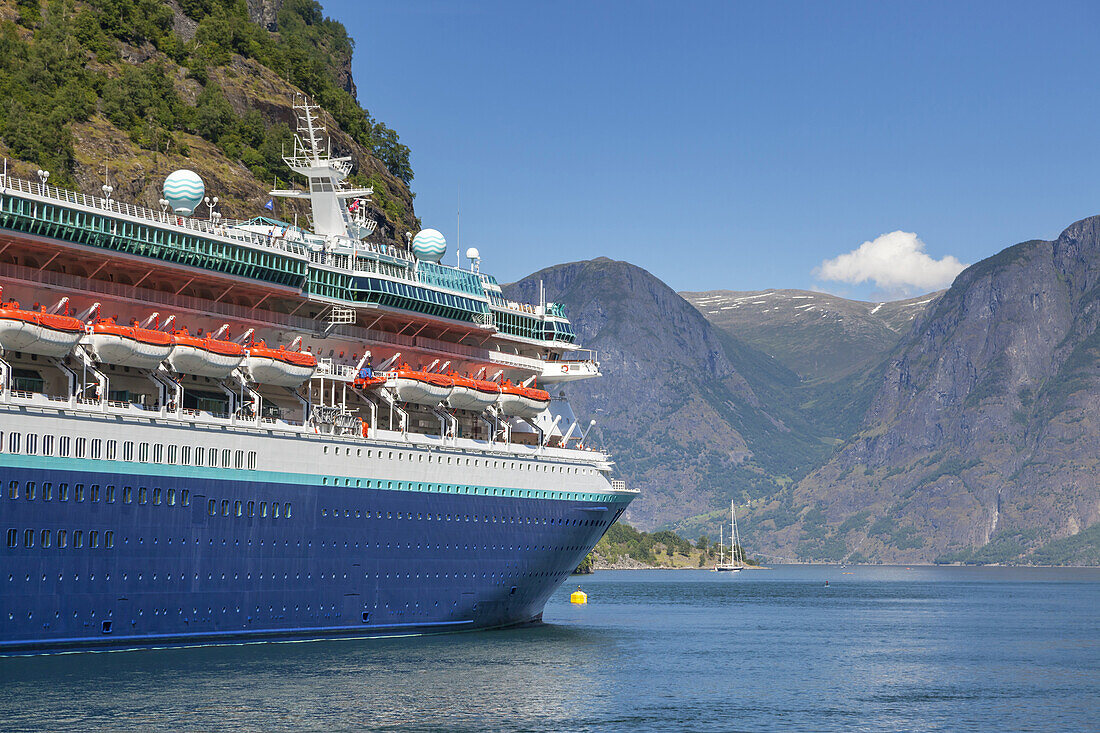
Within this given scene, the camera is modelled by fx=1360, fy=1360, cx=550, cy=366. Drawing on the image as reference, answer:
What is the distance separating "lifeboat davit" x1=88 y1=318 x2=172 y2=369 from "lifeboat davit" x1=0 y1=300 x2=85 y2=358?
A: 790 mm

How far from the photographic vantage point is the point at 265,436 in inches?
2312

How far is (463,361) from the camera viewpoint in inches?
2923

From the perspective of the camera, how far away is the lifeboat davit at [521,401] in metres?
72.6

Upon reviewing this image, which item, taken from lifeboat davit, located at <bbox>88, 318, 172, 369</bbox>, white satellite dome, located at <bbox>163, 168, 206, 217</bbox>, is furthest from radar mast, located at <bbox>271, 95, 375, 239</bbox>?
→ lifeboat davit, located at <bbox>88, 318, 172, 369</bbox>

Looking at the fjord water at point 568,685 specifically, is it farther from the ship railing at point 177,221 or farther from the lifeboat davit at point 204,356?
the ship railing at point 177,221

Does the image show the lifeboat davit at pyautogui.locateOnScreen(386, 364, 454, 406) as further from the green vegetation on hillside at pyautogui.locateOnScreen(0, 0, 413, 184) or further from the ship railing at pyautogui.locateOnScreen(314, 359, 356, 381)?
the green vegetation on hillside at pyautogui.locateOnScreen(0, 0, 413, 184)

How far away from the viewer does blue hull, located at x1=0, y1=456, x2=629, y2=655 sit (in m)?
50.1

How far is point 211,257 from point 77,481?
42.5 ft

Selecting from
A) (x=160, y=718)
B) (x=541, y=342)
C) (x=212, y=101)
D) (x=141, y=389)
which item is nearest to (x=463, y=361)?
(x=541, y=342)

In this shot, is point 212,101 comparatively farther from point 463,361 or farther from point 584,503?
point 584,503

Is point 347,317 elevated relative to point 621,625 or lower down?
elevated

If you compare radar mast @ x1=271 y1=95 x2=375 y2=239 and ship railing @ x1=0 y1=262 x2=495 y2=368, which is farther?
radar mast @ x1=271 y1=95 x2=375 y2=239

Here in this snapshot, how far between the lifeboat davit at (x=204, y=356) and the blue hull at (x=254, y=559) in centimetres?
486

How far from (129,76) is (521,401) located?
177ft
